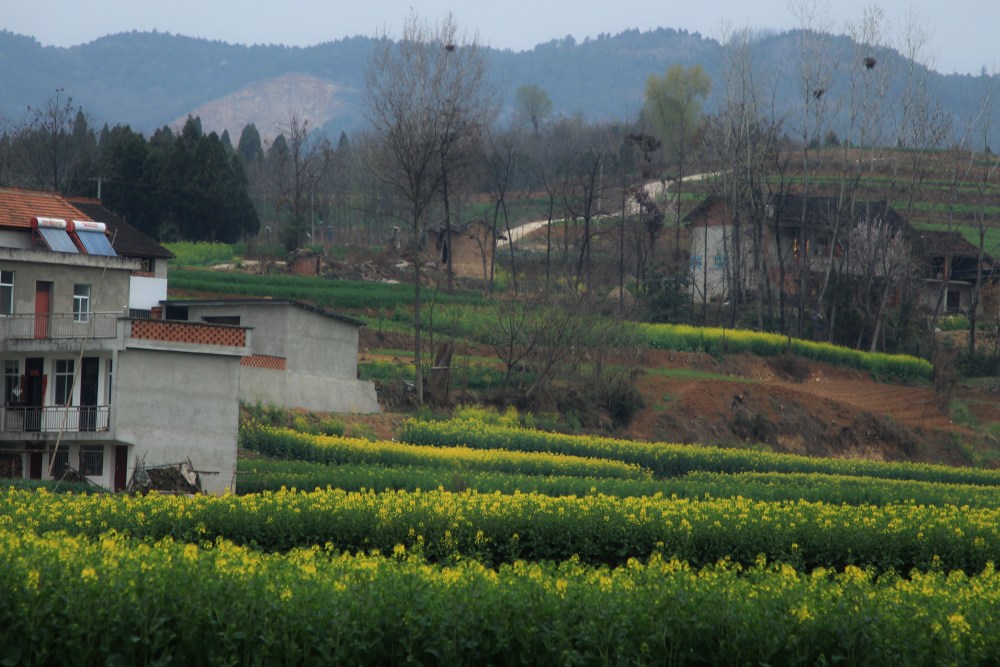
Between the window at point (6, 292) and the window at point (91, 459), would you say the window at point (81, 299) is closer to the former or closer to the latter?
the window at point (6, 292)

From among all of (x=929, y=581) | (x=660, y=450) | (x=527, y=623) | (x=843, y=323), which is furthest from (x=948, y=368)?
(x=527, y=623)

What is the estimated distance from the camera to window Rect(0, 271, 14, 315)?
1227 inches

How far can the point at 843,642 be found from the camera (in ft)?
40.9

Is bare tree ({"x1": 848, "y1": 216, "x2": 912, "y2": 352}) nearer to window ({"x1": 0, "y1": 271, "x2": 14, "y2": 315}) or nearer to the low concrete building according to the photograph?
the low concrete building

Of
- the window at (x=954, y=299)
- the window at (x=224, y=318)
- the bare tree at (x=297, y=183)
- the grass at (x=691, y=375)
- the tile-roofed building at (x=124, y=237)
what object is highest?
the bare tree at (x=297, y=183)

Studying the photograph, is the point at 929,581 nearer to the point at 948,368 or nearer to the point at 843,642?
the point at 843,642

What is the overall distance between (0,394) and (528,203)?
86483 mm

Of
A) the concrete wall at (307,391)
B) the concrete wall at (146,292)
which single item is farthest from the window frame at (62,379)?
the concrete wall at (146,292)

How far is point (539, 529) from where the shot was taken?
20.7 meters

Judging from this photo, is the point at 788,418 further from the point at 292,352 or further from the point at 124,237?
the point at 124,237

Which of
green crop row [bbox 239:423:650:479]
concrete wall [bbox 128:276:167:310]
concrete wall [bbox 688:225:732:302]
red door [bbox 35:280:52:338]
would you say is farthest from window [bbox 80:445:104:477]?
concrete wall [bbox 688:225:732:302]

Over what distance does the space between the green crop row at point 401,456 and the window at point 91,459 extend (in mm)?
5990

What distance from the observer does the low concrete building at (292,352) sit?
40.3 metres

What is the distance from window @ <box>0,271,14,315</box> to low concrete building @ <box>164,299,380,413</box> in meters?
8.82
